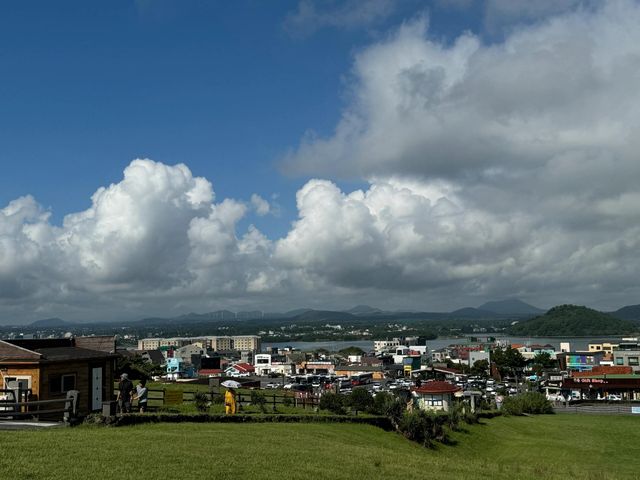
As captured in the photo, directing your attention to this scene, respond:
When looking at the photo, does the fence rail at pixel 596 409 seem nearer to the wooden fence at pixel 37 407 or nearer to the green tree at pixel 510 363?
the wooden fence at pixel 37 407

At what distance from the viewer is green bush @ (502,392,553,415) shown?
177 ft

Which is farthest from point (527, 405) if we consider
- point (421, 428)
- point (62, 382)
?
point (62, 382)

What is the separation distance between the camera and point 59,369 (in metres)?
25.3

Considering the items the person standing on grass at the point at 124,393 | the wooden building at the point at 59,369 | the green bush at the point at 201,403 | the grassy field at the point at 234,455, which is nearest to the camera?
the grassy field at the point at 234,455

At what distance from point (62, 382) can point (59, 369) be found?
56 cm

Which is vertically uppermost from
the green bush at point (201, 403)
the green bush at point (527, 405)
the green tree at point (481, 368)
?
the green bush at point (201, 403)

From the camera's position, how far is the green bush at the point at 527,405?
54.1 meters

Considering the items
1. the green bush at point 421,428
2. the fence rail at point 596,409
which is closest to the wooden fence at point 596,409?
the fence rail at point 596,409

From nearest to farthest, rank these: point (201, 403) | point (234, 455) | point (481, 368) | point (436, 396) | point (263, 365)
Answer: point (234, 455), point (201, 403), point (436, 396), point (481, 368), point (263, 365)

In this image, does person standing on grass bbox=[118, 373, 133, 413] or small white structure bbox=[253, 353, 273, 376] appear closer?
person standing on grass bbox=[118, 373, 133, 413]

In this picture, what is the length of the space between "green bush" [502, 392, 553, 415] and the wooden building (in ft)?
119

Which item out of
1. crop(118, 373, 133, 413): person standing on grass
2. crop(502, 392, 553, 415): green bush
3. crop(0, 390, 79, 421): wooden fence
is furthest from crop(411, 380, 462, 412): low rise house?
crop(0, 390, 79, 421): wooden fence

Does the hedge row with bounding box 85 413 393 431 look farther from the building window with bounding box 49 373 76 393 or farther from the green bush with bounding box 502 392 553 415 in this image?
the green bush with bounding box 502 392 553 415

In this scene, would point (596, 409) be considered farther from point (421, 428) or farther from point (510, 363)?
point (510, 363)
